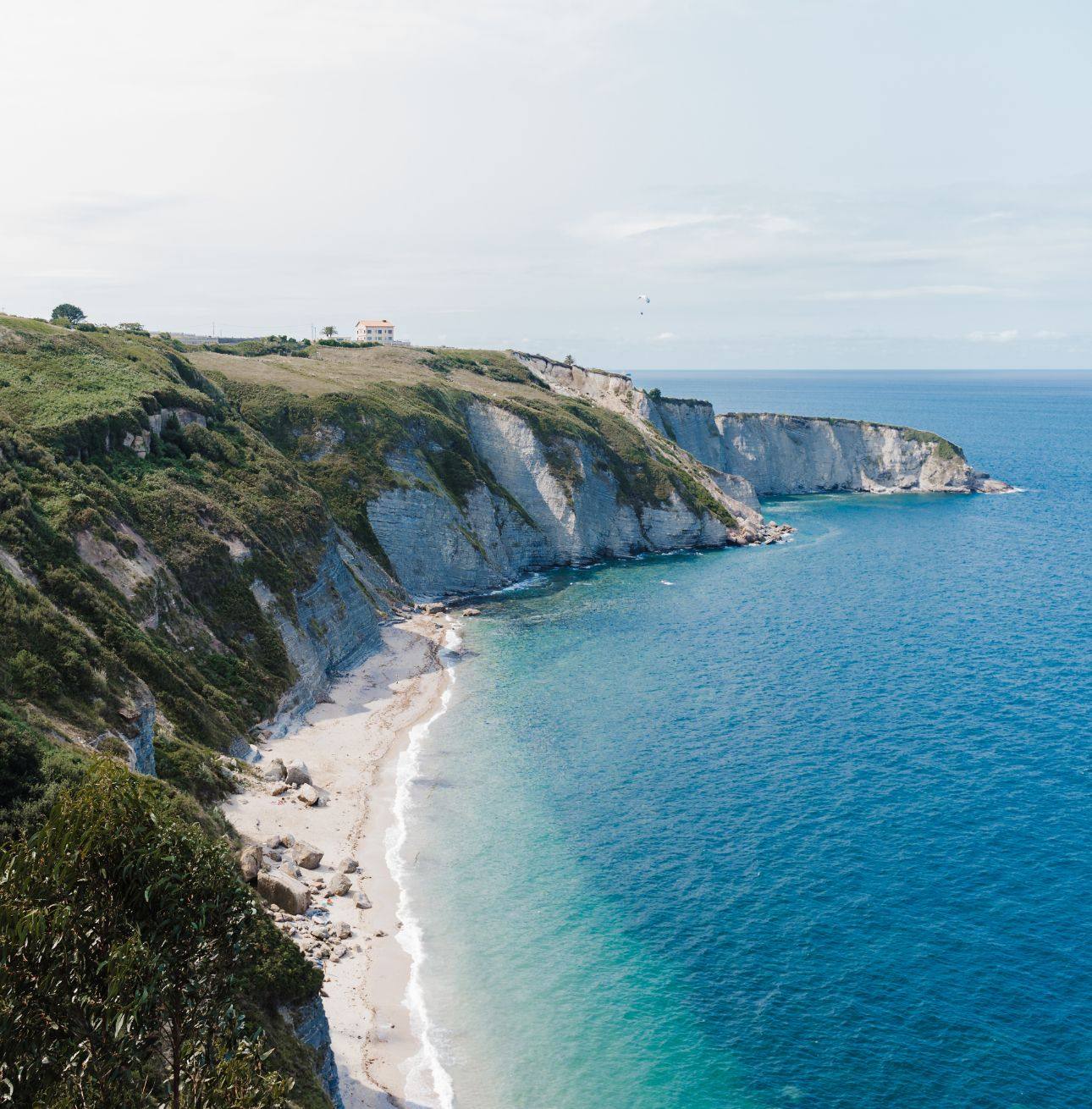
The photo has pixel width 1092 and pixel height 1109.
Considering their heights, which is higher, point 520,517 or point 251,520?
point 251,520

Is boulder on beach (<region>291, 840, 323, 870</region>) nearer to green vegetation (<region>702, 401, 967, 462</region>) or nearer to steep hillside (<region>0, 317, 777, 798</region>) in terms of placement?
steep hillside (<region>0, 317, 777, 798</region>)

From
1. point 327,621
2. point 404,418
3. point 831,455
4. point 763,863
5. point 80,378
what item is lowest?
point 763,863

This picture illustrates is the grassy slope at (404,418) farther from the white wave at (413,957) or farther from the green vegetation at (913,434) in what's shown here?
the white wave at (413,957)

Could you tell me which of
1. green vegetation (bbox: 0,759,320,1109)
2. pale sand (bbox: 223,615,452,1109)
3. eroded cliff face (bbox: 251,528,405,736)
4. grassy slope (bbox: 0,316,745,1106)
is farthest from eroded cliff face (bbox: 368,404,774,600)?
green vegetation (bbox: 0,759,320,1109)

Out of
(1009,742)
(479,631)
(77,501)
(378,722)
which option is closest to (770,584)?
(479,631)

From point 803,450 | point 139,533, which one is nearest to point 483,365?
point 803,450

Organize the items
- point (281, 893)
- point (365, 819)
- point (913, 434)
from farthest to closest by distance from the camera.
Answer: point (913, 434), point (365, 819), point (281, 893)

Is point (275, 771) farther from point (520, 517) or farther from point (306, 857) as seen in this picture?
point (520, 517)
